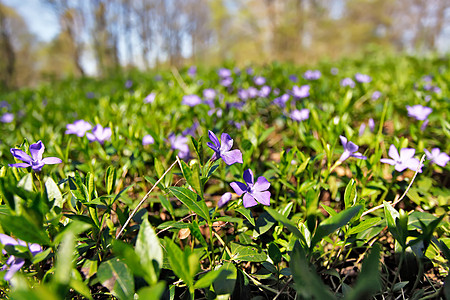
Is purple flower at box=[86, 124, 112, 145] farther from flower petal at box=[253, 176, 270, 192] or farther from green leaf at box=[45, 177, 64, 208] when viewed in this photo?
flower petal at box=[253, 176, 270, 192]

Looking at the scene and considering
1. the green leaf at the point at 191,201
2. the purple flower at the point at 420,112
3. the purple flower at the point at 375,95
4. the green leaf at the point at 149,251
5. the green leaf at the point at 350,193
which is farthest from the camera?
the purple flower at the point at 375,95

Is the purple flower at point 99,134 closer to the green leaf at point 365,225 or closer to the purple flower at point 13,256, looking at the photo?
the purple flower at point 13,256

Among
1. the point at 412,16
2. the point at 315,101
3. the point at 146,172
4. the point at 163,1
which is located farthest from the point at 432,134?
the point at 412,16

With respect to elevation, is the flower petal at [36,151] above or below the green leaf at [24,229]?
above

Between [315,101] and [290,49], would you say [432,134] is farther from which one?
[290,49]

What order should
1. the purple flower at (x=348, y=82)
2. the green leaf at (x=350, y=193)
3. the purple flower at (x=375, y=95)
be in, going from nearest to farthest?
1. the green leaf at (x=350, y=193)
2. the purple flower at (x=375, y=95)
3. the purple flower at (x=348, y=82)

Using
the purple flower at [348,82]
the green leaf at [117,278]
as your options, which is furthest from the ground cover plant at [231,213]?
the purple flower at [348,82]

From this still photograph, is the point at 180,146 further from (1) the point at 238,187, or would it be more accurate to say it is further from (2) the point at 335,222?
(2) the point at 335,222
